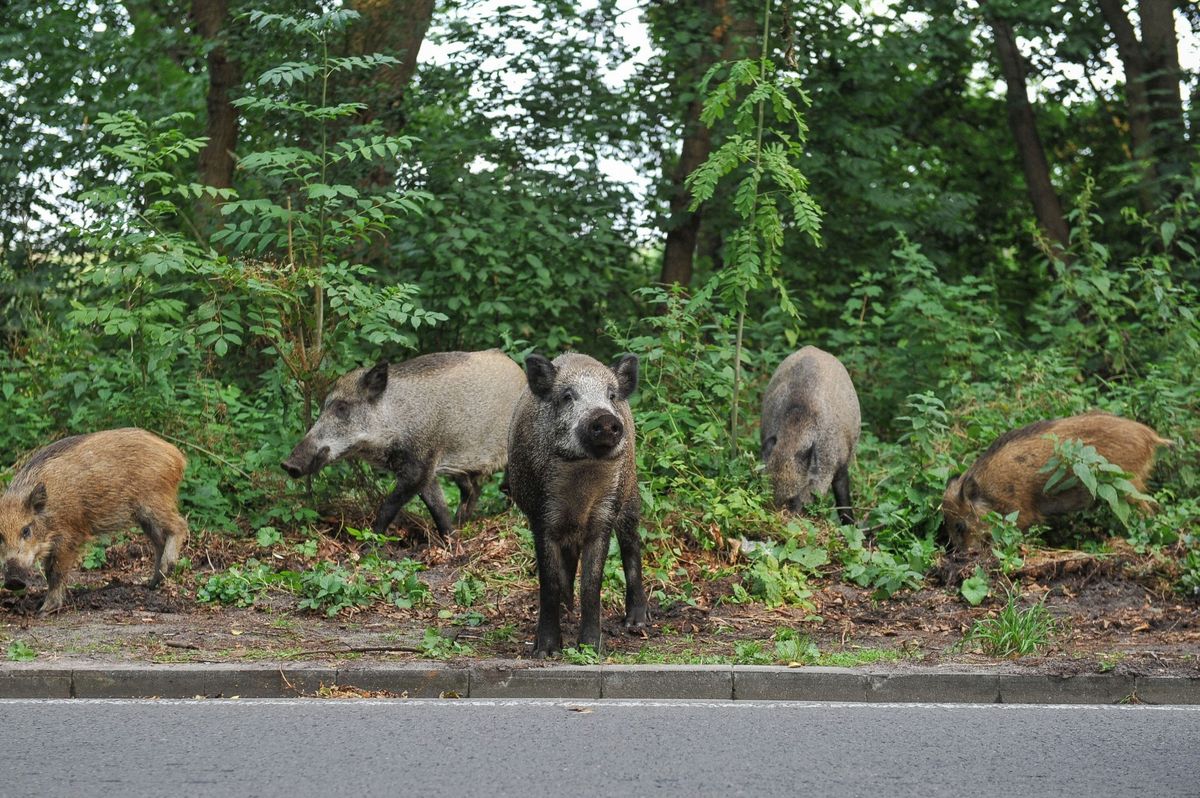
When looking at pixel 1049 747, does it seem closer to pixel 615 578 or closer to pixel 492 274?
pixel 615 578

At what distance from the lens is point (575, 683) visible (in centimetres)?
701

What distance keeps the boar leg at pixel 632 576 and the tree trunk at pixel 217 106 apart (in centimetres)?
981

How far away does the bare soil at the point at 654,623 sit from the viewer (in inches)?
296

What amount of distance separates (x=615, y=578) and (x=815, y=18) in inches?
→ 412

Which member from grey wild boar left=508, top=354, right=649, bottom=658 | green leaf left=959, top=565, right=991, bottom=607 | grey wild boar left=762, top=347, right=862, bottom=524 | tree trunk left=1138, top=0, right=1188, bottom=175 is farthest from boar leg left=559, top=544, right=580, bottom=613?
tree trunk left=1138, top=0, right=1188, bottom=175

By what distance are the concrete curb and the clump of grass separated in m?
0.52

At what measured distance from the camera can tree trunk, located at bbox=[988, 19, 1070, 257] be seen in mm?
19672

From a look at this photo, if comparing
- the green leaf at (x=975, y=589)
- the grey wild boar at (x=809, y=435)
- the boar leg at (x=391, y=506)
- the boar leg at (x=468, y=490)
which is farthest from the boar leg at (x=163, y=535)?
the green leaf at (x=975, y=589)

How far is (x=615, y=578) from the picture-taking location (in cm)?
919

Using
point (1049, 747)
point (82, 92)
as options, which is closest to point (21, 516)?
point (1049, 747)

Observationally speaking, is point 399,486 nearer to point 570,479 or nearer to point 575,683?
point 570,479

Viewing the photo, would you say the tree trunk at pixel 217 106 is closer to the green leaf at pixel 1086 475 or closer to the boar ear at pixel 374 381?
the boar ear at pixel 374 381

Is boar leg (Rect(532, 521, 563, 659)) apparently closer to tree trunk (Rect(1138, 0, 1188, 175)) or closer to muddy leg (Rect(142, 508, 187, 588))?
muddy leg (Rect(142, 508, 187, 588))

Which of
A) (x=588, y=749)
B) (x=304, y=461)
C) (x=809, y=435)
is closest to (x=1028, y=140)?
(x=809, y=435)
